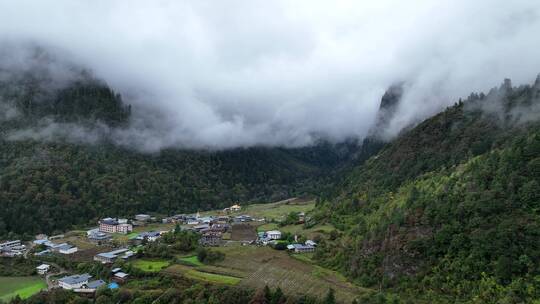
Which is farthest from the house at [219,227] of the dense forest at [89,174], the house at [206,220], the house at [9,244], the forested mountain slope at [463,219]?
the house at [9,244]

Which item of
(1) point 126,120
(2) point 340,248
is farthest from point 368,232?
(1) point 126,120

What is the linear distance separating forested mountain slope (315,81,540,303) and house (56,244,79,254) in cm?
4466

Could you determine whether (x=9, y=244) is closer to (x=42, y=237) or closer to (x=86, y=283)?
(x=42, y=237)

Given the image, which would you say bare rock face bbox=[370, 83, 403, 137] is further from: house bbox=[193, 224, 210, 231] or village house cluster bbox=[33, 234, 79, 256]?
village house cluster bbox=[33, 234, 79, 256]

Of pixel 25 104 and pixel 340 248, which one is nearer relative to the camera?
pixel 340 248

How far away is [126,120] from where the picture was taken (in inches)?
5881

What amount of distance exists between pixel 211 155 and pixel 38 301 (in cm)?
10730

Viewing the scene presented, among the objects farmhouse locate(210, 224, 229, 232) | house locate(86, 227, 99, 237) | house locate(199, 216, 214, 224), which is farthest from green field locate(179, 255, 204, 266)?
house locate(199, 216, 214, 224)

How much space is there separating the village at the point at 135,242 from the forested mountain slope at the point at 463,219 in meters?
11.4

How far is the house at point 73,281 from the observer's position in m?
62.9

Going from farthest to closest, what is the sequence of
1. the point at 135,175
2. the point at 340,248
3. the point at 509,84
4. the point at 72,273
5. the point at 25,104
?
the point at 25,104 < the point at 135,175 < the point at 509,84 < the point at 72,273 < the point at 340,248

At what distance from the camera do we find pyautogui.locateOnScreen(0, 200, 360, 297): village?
68.0 metres

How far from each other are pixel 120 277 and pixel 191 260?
11.1 metres

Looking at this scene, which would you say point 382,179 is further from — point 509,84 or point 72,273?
point 72,273
